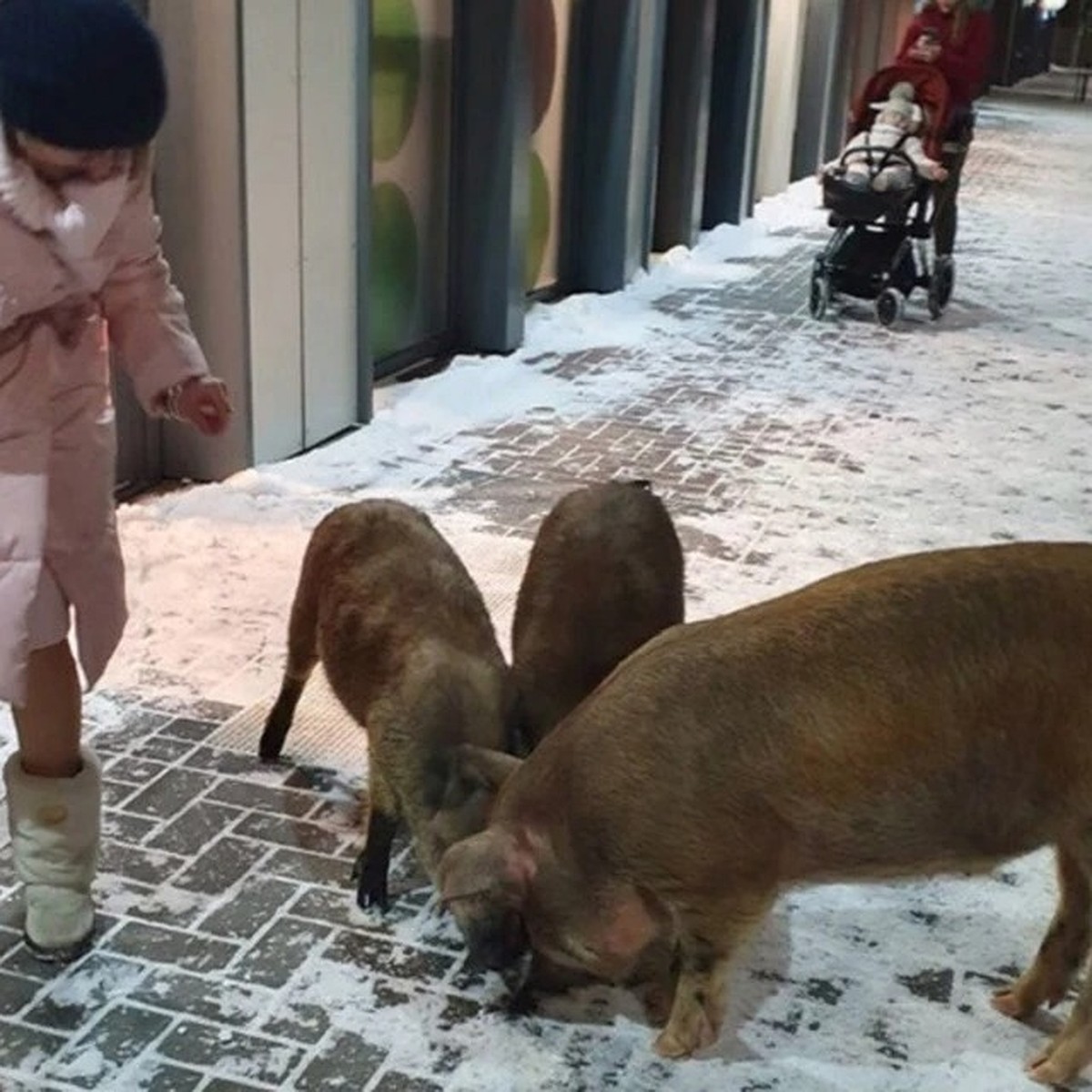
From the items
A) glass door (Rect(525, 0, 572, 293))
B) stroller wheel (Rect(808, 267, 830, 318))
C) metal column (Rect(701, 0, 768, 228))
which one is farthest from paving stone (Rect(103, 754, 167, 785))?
metal column (Rect(701, 0, 768, 228))

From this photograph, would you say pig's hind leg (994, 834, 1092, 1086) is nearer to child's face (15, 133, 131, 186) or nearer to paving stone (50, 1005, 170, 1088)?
paving stone (50, 1005, 170, 1088)

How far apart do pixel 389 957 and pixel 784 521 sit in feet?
9.34

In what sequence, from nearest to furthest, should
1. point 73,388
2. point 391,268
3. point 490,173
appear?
point 73,388 → point 391,268 → point 490,173

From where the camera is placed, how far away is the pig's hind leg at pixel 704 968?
248 centimetres

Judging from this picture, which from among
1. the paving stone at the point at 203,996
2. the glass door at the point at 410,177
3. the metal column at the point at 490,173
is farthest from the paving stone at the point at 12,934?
the metal column at the point at 490,173

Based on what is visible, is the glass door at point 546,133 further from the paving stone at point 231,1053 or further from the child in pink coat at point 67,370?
the paving stone at point 231,1053

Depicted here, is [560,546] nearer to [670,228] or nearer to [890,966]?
[890,966]

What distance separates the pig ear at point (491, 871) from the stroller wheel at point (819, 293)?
6794mm

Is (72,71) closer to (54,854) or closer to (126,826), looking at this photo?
(54,854)

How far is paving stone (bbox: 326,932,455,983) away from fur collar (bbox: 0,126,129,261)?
1.31 meters

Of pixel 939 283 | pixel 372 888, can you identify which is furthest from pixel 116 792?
pixel 939 283

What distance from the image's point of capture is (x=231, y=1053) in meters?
2.70

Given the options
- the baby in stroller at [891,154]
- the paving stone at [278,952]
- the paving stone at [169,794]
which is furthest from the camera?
the baby in stroller at [891,154]

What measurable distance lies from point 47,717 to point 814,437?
14.1 ft
